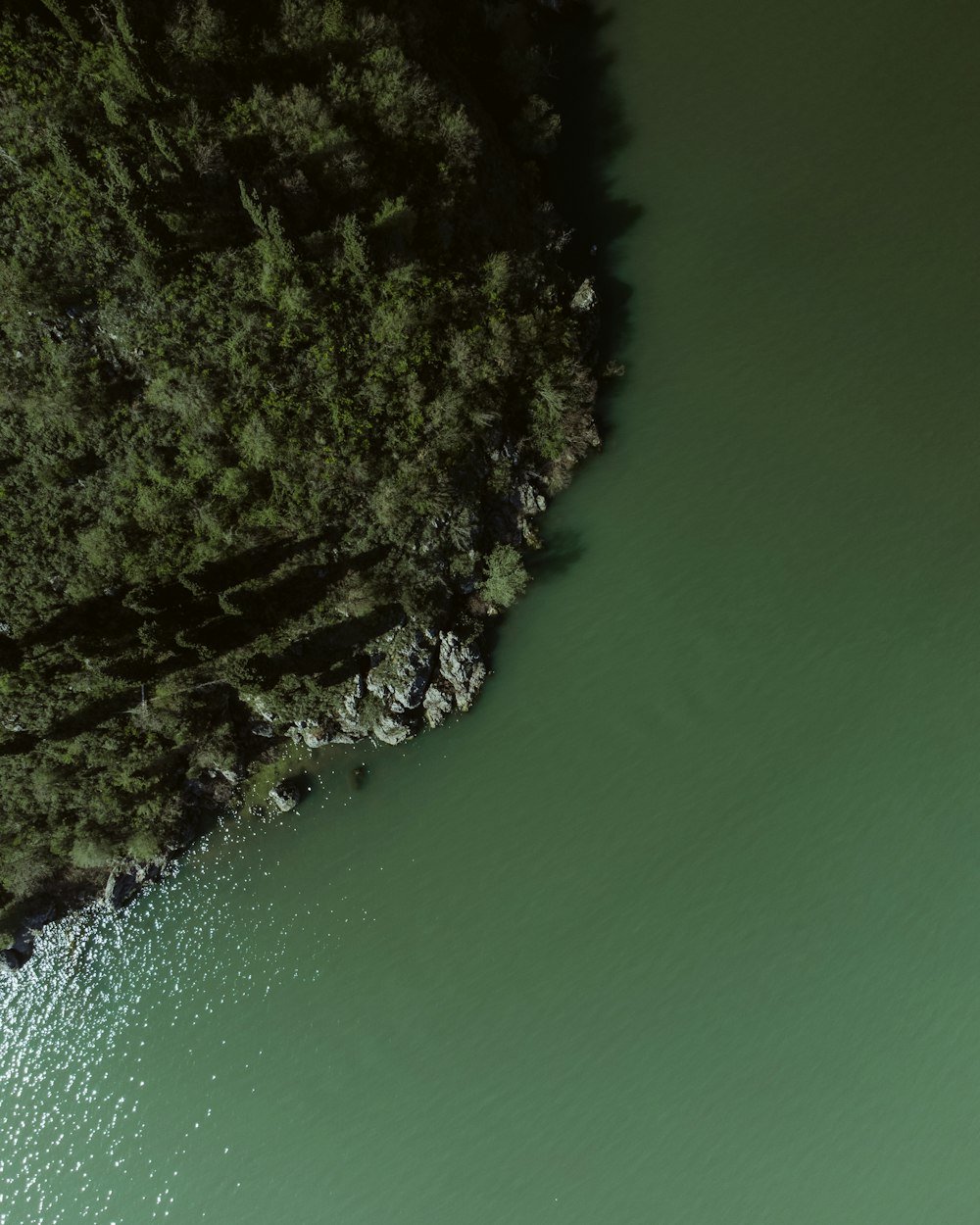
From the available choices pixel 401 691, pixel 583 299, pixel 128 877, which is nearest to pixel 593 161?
pixel 583 299

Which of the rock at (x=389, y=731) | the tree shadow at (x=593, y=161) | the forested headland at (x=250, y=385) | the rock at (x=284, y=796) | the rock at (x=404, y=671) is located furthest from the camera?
the tree shadow at (x=593, y=161)

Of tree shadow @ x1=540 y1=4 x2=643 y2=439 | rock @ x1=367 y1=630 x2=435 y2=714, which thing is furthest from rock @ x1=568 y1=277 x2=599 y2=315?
rock @ x1=367 y1=630 x2=435 y2=714

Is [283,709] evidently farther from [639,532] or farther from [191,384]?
[639,532]

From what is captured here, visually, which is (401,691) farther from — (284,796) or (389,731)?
(284,796)

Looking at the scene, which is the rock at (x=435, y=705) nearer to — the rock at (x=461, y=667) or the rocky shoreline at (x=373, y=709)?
the rocky shoreline at (x=373, y=709)

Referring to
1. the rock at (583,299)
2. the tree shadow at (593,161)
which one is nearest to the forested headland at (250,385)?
the rock at (583,299)

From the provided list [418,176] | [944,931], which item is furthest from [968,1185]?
[418,176]
